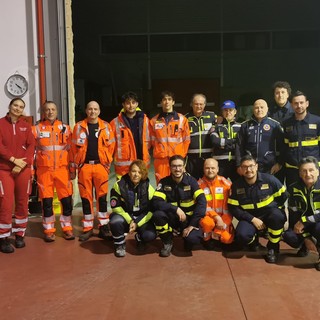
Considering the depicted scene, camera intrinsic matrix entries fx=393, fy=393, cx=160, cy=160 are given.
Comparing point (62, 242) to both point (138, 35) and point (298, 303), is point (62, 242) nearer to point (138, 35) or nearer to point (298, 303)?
point (298, 303)

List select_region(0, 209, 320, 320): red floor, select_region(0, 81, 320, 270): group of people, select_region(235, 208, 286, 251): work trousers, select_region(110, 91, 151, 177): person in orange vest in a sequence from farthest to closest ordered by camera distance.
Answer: select_region(110, 91, 151, 177): person in orange vest
select_region(0, 81, 320, 270): group of people
select_region(235, 208, 286, 251): work trousers
select_region(0, 209, 320, 320): red floor

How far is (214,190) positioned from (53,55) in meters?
3.30

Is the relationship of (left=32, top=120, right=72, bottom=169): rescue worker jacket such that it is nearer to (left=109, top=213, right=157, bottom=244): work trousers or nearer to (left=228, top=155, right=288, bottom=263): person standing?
(left=109, top=213, right=157, bottom=244): work trousers

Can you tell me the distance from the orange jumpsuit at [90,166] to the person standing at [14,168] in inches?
20.5

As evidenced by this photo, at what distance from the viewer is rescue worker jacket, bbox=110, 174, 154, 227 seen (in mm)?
4195

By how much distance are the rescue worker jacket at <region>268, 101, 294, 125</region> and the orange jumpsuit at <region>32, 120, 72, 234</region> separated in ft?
8.05

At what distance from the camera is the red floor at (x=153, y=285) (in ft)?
9.32

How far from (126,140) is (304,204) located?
2.11 m

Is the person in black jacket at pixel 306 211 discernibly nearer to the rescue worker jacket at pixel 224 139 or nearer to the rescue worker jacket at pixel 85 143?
the rescue worker jacket at pixel 224 139

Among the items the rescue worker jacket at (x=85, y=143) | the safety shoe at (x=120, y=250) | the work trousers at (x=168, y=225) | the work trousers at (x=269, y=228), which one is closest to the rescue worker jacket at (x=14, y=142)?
the rescue worker jacket at (x=85, y=143)

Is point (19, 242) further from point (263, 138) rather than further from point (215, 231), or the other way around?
point (263, 138)

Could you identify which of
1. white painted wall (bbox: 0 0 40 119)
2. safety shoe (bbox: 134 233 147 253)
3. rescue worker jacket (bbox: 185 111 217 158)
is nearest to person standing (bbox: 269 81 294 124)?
rescue worker jacket (bbox: 185 111 217 158)

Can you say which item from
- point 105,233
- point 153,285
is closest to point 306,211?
point 153,285

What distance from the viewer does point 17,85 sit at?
5.69 m
